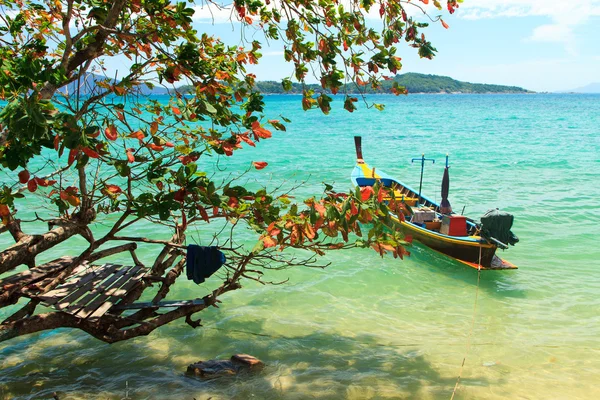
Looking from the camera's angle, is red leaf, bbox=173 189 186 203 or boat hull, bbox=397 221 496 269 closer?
red leaf, bbox=173 189 186 203

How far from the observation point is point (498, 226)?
953 cm

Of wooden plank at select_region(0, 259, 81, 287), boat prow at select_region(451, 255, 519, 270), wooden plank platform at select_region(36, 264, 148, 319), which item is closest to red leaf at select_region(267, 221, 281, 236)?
wooden plank platform at select_region(36, 264, 148, 319)

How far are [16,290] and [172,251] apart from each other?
5.11 ft

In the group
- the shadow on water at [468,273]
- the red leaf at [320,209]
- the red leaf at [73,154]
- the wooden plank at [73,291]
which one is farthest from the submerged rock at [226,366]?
the shadow on water at [468,273]

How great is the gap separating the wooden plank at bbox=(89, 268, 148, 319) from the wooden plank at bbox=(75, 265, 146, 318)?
0.09 ft

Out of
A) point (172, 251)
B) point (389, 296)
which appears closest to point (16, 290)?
point (172, 251)

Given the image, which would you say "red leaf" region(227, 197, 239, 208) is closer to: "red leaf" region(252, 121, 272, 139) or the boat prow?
"red leaf" region(252, 121, 272, 139)

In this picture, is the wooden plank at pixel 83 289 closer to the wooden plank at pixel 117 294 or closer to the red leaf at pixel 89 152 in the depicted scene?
the wooden plank at pixel 117 294

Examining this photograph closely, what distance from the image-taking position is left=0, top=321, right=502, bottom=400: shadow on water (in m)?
5.52

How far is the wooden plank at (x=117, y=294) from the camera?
487cm

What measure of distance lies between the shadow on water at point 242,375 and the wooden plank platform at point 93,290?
3.47 feet

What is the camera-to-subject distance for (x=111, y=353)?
254 inches

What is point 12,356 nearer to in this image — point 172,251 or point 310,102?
point 172,251

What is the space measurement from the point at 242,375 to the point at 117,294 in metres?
1.63
